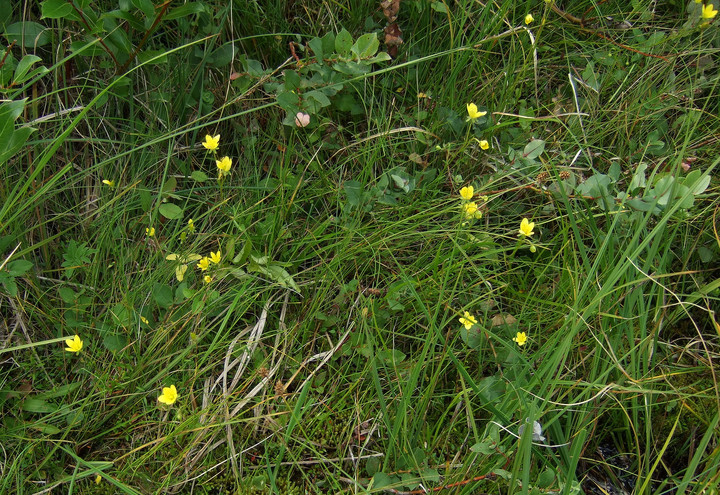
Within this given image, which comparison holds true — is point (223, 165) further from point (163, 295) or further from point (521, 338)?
point (521, 338)

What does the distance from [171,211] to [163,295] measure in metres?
0.30

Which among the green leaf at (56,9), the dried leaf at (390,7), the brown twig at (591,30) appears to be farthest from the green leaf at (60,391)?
the brown twig at (591,30)

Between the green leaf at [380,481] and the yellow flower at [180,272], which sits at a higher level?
the yellow flower at [180,272]

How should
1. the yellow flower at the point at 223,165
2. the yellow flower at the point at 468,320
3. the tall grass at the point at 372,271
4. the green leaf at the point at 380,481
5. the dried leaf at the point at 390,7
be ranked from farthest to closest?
the dried leaf at the point at 390,7 < the yellow flower at the point at 223,165 < the yellow flower at the point at 468,320 < the tall grass at the point at 372,271 < the green leaf at the point at 380,481

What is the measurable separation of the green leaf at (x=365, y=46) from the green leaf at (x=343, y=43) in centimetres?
2

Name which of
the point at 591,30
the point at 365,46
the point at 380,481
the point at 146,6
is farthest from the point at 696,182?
the point at 146,6

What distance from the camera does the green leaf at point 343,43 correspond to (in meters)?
1.93

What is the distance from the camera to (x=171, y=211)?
1.91m

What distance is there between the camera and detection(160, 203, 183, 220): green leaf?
6.20 ft

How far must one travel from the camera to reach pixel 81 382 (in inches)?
67.6

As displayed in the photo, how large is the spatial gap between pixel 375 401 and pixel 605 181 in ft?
3.52

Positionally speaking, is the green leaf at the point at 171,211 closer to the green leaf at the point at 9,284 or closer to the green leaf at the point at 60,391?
the green leaf at the point at 9,284

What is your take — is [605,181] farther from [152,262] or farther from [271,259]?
[152,262]

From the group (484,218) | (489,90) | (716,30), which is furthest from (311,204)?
(716,30)
